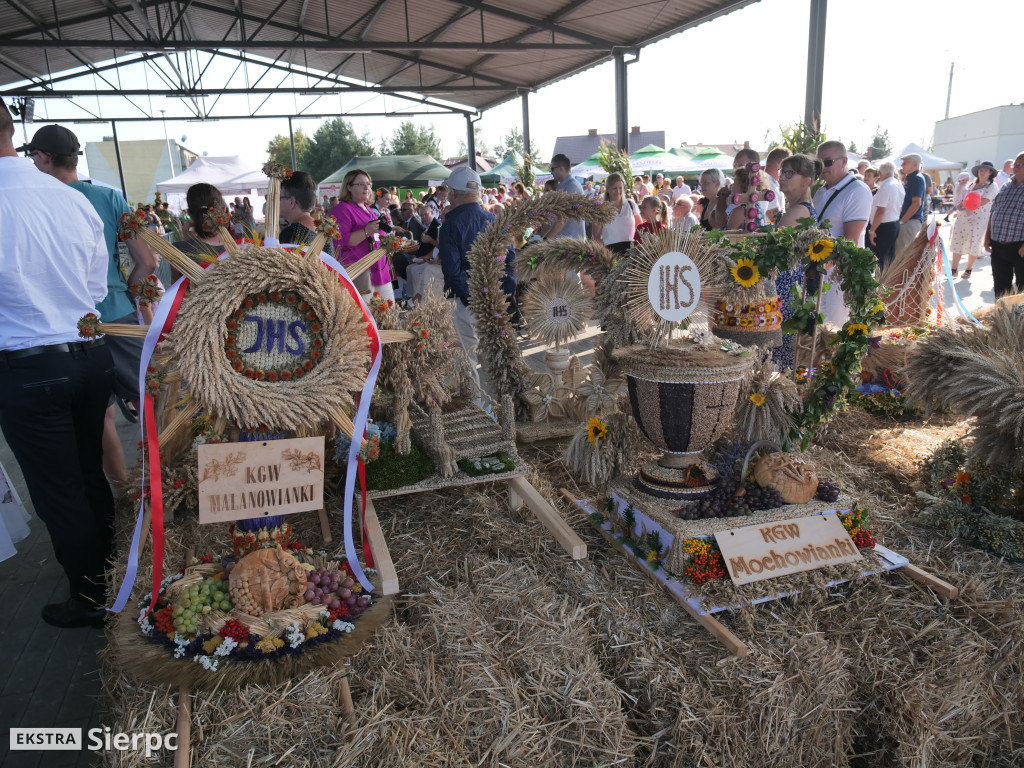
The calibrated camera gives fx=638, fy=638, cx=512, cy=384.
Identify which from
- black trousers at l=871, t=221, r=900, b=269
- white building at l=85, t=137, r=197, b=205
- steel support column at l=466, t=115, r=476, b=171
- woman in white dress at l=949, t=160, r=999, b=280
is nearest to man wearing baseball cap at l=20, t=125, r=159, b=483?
black trousers at l=871, t=221, r=900, b=269

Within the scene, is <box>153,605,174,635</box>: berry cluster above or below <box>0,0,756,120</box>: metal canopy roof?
below

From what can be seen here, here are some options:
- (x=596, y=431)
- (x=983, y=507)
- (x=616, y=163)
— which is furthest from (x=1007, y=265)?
(x=616, y=163)

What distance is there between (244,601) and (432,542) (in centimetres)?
100

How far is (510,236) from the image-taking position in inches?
151

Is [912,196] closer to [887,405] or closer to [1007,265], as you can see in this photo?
[1007,265]

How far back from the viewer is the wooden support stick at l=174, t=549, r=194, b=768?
1805mm

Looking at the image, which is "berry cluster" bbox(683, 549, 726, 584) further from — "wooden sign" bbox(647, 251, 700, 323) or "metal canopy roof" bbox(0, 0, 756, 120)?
"metal canopy roof" bbox(0, 0, 756, 120)

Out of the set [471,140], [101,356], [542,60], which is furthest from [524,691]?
[471,140]

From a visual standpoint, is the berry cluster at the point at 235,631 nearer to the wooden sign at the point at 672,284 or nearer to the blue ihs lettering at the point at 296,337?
the blue ihs lettering at the point at 296,337

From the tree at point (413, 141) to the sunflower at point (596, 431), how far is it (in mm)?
44018

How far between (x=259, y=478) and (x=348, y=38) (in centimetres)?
1724

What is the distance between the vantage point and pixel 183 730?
6.18 ft

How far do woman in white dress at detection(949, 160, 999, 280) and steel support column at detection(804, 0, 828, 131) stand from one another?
146 inches

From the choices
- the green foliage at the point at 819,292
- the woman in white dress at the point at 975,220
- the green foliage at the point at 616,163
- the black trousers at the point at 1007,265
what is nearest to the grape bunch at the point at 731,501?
the green foliage at the point at 819,292
